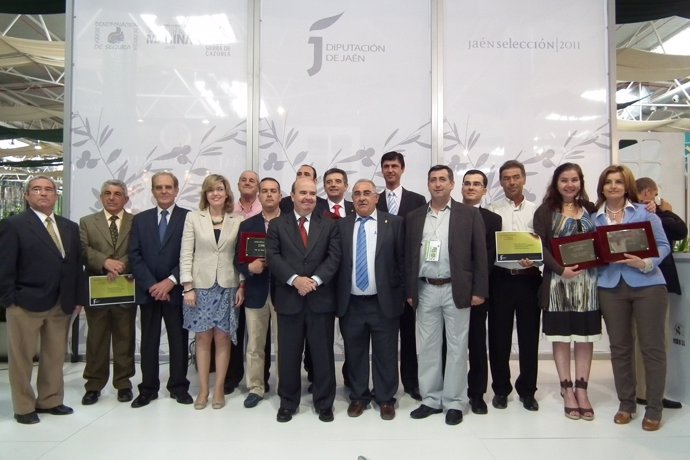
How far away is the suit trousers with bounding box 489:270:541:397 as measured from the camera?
137 inches

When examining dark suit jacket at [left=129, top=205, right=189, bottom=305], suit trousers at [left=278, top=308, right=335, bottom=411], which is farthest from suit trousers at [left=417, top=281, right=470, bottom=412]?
dark suit jacket at [left=129, top=205, right=189, bottom=305]

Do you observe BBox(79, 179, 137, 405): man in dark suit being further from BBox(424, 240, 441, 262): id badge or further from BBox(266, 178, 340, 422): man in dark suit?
BBox(424, 240, 441, 262): id badge

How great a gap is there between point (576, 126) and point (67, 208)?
551 cm

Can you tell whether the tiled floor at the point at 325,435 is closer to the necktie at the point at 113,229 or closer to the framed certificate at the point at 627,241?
the framed certificate at the point at 627,241

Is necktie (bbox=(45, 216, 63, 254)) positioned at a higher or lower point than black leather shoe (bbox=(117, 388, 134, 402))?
higher

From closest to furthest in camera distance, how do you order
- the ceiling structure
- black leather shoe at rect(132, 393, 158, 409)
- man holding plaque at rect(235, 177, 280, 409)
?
man holding plaque at rect(235, 177, 280, 409) → black leather shoe at rect(132, 393, 158, 409) → the ceiling structure

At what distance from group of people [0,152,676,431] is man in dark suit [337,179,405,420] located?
0.03 feet

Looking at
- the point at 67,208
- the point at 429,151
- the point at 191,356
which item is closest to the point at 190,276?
the point at 191,356

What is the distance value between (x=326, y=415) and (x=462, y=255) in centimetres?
146

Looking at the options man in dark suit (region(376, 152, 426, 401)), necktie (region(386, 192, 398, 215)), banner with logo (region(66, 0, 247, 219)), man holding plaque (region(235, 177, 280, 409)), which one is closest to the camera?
man holding plaque (region(235, 177, 280, 409))

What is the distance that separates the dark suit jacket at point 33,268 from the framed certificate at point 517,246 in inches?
121

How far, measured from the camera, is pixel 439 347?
3.37m

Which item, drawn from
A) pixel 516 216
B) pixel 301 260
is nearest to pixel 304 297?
pixel 301 260

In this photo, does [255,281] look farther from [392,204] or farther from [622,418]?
[622,418]
